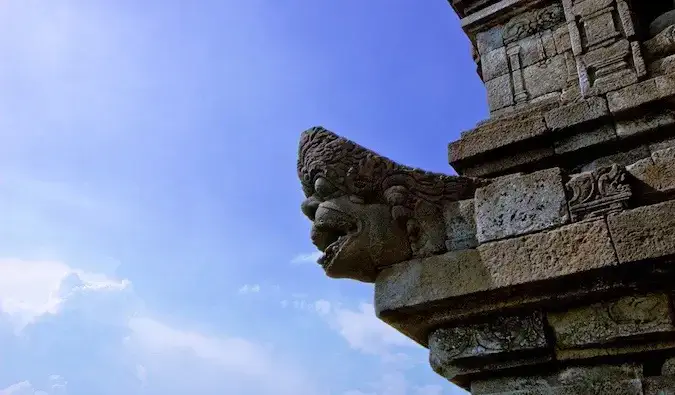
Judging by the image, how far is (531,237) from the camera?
3139 mm

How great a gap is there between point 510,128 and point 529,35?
129 centimetres

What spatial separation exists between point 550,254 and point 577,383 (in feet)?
2.14

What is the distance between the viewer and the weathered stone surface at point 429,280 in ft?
10.4

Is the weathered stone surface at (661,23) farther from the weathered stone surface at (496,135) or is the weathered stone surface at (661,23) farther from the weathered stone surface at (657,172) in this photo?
the weathered stone surface at (657,172)

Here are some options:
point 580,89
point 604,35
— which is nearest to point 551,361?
point 580,89

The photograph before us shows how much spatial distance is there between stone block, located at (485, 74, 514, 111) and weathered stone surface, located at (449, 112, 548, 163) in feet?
1.82

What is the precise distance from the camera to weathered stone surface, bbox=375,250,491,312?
3.17 m

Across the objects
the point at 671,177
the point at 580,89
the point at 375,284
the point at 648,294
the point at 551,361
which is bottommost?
the point at 551,361

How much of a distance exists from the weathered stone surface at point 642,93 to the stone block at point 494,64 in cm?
117

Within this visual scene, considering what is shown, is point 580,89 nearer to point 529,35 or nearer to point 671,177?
point 529,35

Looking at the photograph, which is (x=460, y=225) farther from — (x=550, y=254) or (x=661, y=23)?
Result: (x=661, y=23)

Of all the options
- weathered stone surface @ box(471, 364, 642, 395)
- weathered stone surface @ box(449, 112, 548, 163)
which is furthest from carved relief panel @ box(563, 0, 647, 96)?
weathered stone surface @ box(471, 364, 642, 395)

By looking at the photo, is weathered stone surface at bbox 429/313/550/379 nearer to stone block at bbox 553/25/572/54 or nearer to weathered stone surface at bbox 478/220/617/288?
weathered stone surface at bbox 478/220/617/288

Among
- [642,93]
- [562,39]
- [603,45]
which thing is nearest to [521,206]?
[642,93]
